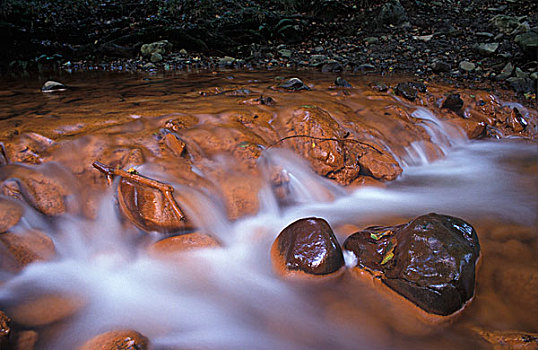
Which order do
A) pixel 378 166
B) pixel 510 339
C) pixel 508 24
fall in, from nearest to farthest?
pixel 510 339 < pixel 378 166 < pixel 508 24

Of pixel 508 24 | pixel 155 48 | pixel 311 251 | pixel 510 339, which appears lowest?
pixel 510 339

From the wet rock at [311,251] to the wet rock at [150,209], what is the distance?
3.51 ft

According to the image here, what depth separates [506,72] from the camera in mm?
8945

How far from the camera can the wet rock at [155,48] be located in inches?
503

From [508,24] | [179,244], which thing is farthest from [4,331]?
[508,24]

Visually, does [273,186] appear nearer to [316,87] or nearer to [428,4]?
[316,87]

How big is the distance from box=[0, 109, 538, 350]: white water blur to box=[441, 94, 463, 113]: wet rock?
93.0 inches

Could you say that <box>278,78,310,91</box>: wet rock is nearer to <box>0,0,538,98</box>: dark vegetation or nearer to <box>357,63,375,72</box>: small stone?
<box>0,0,538,98</box>: dark vegetation

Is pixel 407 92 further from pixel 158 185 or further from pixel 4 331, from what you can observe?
pixel 4 331

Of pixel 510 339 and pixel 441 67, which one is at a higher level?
pixel 441 67

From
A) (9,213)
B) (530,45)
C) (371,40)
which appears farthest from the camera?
(371,40)

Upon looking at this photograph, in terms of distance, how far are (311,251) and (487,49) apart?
447 inches

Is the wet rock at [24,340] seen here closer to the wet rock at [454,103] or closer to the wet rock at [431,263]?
→ the wet rock at [431,263]

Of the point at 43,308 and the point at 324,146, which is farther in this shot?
the point at 324,146
